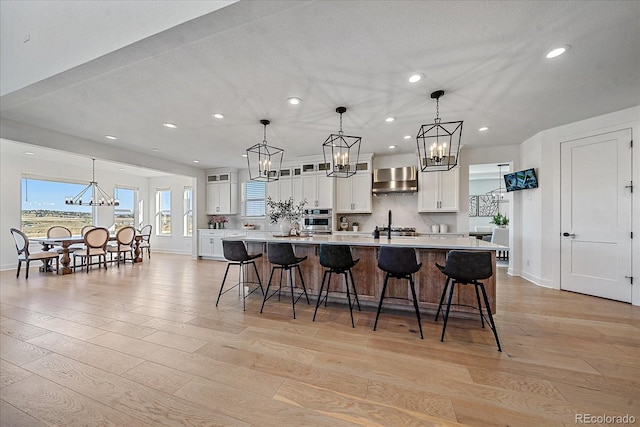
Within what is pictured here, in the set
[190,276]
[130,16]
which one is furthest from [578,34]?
[190,276]

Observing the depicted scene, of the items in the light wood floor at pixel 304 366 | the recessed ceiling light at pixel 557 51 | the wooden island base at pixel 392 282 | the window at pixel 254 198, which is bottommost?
the light wood floor at pixel 304 366

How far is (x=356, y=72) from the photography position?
253cm

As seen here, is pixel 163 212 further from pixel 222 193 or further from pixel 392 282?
pixel 392 282

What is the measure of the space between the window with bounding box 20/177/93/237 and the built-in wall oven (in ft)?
21.7

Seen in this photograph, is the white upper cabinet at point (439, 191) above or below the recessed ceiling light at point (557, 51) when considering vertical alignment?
below

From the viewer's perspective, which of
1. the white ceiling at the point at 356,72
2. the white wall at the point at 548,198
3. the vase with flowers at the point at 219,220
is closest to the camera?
the white ceiling at the point at 356,72

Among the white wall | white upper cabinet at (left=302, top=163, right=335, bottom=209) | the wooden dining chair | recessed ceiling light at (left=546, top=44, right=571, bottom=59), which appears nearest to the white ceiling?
recessed ceiling light at (left=546, top=44, right=571, bottom=59)

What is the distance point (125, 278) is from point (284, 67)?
5.03 metres

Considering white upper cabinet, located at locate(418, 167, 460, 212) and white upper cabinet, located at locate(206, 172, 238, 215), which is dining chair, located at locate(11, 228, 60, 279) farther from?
white upper cabinet, located at locate(418, 167, 460, 212)

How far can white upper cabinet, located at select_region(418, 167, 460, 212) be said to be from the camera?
204 inches

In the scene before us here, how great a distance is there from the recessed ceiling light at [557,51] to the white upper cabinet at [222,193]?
6950mm

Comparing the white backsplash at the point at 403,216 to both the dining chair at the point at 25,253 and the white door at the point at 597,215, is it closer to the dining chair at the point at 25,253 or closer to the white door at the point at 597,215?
the white door at the point at 597,215

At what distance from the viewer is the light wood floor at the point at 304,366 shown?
1.53 m

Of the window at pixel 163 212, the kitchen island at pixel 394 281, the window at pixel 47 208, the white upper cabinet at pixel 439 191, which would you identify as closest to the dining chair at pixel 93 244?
the window at pixel 47 208
